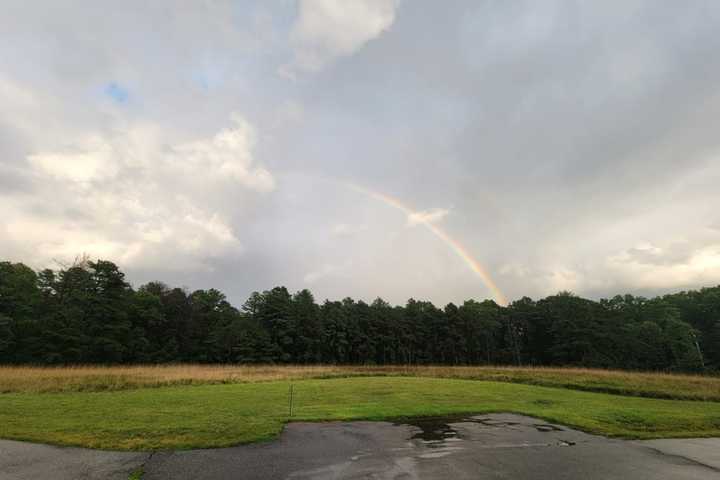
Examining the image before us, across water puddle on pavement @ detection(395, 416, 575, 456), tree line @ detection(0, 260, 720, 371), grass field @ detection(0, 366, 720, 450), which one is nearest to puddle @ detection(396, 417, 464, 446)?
water puddle on pavement @ detection(395, 416, 575, 456)

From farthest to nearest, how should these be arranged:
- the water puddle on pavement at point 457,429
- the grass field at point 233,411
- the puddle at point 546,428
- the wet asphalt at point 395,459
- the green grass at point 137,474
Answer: the puddle at point 546,428, the water puddle on pavement at point 457,429, the grass field at point 233,411, the wet asphalt at point 395,459, the green grass at point 137,474

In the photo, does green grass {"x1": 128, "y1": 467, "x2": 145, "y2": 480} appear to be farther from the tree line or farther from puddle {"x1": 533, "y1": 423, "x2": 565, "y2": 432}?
the tree line

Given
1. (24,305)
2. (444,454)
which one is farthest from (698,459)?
(24,305)

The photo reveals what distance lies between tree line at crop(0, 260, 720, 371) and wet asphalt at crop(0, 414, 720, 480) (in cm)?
6001

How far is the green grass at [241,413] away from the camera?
11188 millimetres

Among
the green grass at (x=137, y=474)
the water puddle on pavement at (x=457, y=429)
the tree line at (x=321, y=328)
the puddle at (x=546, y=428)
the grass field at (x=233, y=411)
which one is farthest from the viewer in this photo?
the tree line at (x=321, y=328)

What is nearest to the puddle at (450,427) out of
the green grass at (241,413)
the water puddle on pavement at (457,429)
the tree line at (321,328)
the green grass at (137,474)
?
the water puddle on pavement at (457,429)

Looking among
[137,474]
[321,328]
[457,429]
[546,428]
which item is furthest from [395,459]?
[321,328]

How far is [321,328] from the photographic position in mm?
93750

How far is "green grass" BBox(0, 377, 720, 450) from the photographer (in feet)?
36.7

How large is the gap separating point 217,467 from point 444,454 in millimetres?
5742

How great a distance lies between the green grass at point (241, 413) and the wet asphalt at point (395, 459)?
3.33 feet

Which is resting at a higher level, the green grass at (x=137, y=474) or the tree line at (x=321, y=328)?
the tree line at (x=321, y=328)

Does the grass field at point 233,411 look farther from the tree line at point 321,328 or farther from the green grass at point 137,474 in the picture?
the tree line at point 321,328
